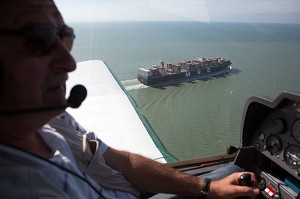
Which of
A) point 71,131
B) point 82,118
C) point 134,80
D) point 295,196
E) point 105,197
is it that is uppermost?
point 71,131

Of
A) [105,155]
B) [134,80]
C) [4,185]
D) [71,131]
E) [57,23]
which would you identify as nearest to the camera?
[4,185]

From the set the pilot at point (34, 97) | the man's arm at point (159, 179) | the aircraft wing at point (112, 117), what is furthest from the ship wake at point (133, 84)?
the pilot at point (34, 97)

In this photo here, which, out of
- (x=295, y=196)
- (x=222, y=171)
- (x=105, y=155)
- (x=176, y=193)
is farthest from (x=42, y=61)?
(x=295, y=196)

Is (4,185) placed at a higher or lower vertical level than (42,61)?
lower

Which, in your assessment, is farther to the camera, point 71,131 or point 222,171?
point 222,171

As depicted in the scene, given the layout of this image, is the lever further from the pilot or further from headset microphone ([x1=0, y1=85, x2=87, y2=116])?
headset microphone ([x1=0, y1=85, x2=87, y2=116])

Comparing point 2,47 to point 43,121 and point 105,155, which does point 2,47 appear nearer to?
point 43,121
